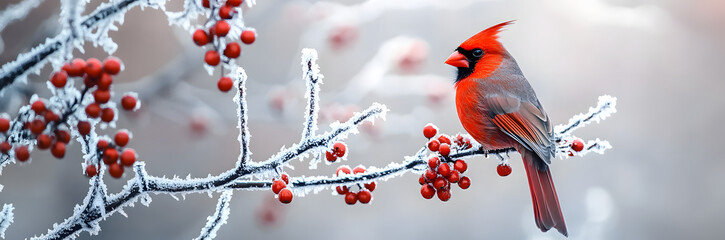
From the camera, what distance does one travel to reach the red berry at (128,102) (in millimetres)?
495

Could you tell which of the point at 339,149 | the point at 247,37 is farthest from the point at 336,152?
the point at 247,37

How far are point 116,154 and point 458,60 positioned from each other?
2.44 ft

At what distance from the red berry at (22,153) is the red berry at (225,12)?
Result: 0.64 ft

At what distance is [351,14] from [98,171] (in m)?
0.98

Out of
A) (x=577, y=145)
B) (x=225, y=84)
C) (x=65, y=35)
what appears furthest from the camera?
(x=577, y=145)

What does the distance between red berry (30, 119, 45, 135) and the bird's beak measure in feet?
2.49

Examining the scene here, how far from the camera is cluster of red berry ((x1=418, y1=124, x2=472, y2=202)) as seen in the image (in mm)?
715

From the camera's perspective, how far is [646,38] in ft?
8.27

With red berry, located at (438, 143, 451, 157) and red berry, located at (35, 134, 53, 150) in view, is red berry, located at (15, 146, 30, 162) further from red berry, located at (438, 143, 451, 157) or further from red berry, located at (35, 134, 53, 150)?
red berry, located at (438, 143, 451, 157)

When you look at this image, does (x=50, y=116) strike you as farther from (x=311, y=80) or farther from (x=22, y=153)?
(x=311, y=80)

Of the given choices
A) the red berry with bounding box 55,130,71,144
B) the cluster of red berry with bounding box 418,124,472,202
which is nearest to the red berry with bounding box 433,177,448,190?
the cluster of red berry with bounding box 418,124,472,202

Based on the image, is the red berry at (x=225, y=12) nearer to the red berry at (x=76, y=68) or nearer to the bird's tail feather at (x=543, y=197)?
the red berry at (x=76, y=68)

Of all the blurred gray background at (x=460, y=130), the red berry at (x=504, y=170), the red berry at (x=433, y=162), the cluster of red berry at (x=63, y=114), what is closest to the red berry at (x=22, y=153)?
the cluster of red berry at (x=63, y=114)

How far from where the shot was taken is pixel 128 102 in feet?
1.63
